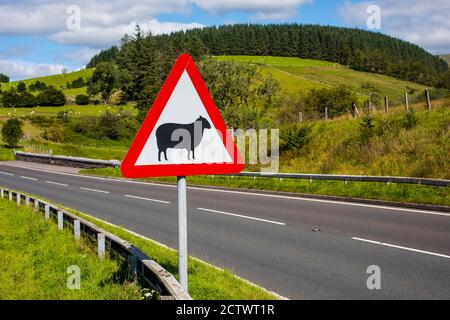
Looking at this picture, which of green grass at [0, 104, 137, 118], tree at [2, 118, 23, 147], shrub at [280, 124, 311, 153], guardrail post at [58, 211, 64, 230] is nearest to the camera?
guardrail post at [58, 211, 64, 230]

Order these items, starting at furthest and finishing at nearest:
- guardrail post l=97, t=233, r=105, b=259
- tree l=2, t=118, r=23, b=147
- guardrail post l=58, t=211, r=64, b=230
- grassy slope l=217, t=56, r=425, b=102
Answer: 1. grassy slope l=217, t=56, r=425, b=102
2. tree l=2, t=118, r=23, b=147
3. guardrail post l=58, t=211, r=64, b=230
4. guardrail post l=97, t=233, r=105, b=259

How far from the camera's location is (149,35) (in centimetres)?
10694

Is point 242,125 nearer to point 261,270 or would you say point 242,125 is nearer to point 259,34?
point 261,270

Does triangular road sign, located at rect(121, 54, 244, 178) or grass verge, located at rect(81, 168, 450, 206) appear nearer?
triangular road sign, located at rect(121, 54, 244, 178)

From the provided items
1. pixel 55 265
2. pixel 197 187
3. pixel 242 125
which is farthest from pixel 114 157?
pixel 55 265

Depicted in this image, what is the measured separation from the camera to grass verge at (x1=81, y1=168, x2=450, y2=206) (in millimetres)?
13594

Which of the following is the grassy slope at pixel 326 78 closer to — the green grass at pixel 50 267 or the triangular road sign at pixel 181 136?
the green grass at pixel 50 267

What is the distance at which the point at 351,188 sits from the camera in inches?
647

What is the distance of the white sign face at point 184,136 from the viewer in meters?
4.48

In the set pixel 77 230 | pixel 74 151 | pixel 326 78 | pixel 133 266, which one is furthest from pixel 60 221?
pixel 326 78

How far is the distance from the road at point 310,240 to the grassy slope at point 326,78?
68208 mm

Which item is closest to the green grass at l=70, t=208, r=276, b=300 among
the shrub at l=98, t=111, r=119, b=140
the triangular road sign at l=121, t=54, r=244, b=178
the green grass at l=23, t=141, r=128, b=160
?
the triangular road sign at l=121, t=54, r=244, b=178

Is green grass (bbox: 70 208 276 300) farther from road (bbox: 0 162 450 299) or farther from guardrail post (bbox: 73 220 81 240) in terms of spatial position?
guardrail post (bbox: 73 220 81 240)
